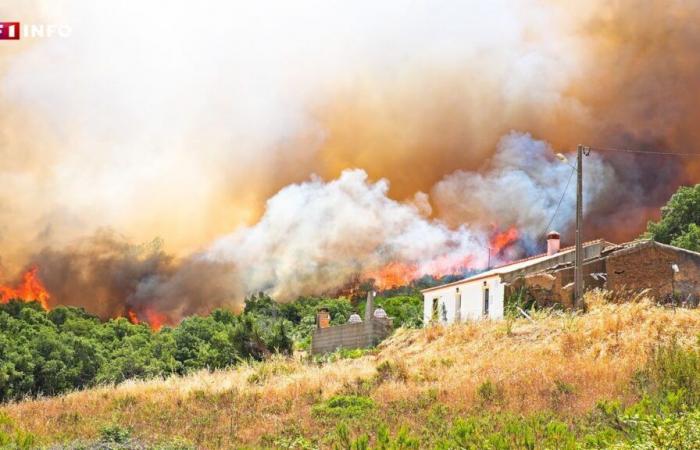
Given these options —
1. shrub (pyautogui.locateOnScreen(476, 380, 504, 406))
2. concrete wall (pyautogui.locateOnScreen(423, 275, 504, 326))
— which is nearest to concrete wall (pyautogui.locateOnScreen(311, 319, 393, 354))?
concrete wall (pyautogui.locateOnScreen(423, 275, 504, 326))

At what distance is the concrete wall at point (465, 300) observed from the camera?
38312mm

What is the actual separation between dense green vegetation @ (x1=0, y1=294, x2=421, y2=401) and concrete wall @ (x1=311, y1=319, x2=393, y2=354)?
1334 mm

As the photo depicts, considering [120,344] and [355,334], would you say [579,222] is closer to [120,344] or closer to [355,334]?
[355,334]

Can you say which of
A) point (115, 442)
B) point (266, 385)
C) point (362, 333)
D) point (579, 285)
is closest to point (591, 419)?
point (115, 442)

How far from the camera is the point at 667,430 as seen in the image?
1066 cm

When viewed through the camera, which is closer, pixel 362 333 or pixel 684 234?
pixel 362 333

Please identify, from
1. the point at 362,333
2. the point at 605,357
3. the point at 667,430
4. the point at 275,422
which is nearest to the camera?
the point at 667,430

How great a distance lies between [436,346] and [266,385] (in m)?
6.67

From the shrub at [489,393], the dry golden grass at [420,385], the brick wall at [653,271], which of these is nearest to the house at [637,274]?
the brick wall at [653,271]

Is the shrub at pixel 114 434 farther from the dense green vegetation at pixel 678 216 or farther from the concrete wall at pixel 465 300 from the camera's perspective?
the dense green vegetation at pixel 678 216

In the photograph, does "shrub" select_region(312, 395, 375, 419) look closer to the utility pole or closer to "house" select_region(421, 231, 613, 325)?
the utility pole

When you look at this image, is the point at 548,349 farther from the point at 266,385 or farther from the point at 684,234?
the point at 684,234

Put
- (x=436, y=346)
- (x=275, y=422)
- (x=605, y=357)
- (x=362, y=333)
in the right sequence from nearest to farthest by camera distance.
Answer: (x=275, y=422), (x=605, y=357), (x=436, y=346), (x=362, y=333)

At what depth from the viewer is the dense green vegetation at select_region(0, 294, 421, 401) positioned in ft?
128
